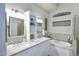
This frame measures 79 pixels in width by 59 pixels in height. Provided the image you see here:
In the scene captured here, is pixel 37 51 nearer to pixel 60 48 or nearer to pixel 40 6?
pixel 60 48

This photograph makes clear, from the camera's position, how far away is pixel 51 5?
157 cm

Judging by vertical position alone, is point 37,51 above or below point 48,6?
below

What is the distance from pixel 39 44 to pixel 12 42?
39 centimetres

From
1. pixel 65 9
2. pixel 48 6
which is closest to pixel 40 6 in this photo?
pixel 48 6

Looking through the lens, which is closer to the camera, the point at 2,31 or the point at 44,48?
the point at 2,31

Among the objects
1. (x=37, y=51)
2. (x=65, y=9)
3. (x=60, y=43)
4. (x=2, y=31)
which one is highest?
(x=65, y=9)

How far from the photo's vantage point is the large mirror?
151cm

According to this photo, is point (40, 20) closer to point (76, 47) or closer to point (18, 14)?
point (18, 14)

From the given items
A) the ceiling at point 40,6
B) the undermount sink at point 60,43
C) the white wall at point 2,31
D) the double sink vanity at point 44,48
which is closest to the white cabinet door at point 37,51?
the double sink vanity at point 44,48

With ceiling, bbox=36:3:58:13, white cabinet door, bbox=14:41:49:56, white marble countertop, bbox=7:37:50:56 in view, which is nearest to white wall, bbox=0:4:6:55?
white marble countertop, bbox=7:37:50:56

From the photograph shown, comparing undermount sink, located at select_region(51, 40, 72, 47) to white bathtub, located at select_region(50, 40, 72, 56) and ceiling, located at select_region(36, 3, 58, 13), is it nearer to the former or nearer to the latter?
white bathtub, located at select_region(50, 40, 72, 56)

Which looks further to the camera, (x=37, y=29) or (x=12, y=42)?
(x=37, y=29)

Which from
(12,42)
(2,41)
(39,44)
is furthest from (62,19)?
(2,41)

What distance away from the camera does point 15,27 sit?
1.55 meters
